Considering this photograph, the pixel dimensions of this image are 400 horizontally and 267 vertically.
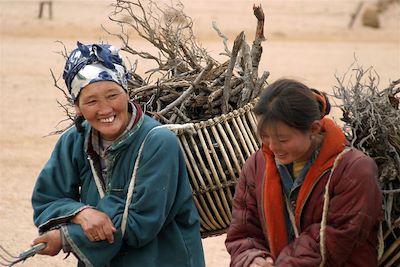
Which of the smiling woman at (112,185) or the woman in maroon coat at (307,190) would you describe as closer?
the woman in maroon coat at (307,190)

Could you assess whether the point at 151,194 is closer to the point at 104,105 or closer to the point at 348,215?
the point at 104,105

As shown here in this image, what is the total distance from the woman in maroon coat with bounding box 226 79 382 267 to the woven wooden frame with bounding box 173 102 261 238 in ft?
2.16

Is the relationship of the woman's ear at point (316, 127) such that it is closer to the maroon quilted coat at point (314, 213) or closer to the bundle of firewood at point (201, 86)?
the maroon quilted coat at point (314, 213)

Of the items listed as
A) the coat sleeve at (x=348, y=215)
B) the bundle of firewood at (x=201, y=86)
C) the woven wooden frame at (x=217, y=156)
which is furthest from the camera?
the bundle of firewood at (x=201, y=86)

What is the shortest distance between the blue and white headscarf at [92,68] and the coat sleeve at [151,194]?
248mm

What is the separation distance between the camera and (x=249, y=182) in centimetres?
304

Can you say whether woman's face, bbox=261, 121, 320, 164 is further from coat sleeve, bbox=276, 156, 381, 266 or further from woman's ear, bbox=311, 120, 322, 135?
coat sleeve, bbox=276, 156, 381, 266

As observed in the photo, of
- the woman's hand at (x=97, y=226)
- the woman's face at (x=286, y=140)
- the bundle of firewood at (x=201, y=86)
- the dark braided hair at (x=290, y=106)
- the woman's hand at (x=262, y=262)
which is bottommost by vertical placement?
the woman's hand at (x=97, y=226)

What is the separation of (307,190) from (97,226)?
0.76 m

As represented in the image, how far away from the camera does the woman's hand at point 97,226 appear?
3193mm

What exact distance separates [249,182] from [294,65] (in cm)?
1248

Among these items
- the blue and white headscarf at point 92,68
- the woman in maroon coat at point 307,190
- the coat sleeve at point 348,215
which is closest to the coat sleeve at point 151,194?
the blue and white headscarf at point 92,68

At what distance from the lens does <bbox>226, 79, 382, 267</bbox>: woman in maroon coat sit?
281 cm

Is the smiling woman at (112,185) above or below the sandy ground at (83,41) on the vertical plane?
above
